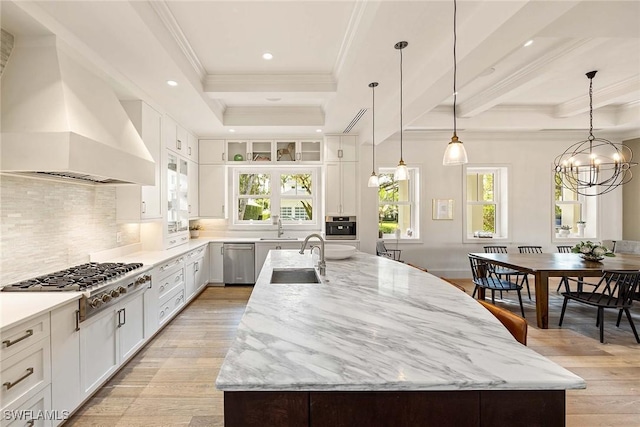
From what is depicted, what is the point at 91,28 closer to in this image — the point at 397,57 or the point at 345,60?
the point at 345,60

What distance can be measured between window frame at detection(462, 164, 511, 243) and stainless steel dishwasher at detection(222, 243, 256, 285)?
4.00 meters

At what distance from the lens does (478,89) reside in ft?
13.6

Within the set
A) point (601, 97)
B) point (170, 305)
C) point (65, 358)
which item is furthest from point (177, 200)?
point (601, 97)

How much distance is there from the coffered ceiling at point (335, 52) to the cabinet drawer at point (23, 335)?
6.16ft

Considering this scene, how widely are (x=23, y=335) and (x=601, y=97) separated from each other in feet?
21.2

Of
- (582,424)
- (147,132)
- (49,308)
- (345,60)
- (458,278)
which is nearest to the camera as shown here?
(49,308)

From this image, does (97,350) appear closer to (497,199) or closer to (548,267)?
(548,267)

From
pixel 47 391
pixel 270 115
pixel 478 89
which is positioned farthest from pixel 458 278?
pixel 47 391

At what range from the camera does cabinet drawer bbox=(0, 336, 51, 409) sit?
57.8 inches

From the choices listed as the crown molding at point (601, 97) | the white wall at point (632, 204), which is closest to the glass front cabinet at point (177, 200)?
the crown molding at point (601, 97)

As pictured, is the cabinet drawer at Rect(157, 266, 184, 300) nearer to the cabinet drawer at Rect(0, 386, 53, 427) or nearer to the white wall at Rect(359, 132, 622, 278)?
the cabinet drawer at Rect(0, 386, 53, 427)

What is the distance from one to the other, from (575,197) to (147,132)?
7.58 metres

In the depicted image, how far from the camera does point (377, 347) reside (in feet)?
3.79

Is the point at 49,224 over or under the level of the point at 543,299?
over
